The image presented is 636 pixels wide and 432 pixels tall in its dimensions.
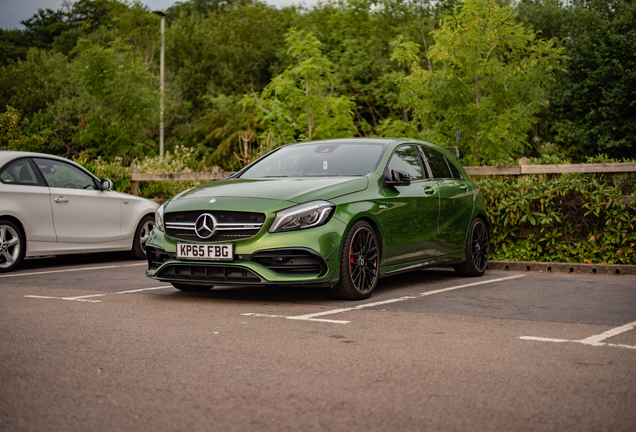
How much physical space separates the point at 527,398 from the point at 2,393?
106 inches

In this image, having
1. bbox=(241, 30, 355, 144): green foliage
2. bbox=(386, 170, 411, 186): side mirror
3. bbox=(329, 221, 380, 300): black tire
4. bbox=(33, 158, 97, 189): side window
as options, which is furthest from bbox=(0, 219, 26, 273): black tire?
bbox=(241, 30, 355, 144): green foliage

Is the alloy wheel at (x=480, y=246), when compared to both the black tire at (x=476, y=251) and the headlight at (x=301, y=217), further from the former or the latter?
the headlight at (x=301, y=217)

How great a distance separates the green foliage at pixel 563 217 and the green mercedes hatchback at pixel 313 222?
8.21 ft

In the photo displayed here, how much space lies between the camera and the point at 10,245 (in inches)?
376

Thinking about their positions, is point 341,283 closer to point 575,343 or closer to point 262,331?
point 262,331

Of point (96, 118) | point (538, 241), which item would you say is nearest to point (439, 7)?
point (96, 118)

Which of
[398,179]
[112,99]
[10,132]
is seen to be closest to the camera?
[398,179]

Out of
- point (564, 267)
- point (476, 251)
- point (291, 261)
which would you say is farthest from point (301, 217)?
point (564, 267)

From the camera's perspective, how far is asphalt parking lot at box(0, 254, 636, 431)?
3.41 metres

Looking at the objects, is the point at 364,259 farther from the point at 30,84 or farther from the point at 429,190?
the point at 30,84

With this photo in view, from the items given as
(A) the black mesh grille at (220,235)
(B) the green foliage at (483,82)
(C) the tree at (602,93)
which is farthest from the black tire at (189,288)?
(C) the tree at (602,93)

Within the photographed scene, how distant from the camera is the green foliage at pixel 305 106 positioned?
1745cm

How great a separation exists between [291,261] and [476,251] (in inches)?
146

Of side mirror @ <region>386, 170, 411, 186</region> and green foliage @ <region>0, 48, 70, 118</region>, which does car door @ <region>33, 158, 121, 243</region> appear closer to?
side mirror @ <region>386, 170, 411, 186</region>
